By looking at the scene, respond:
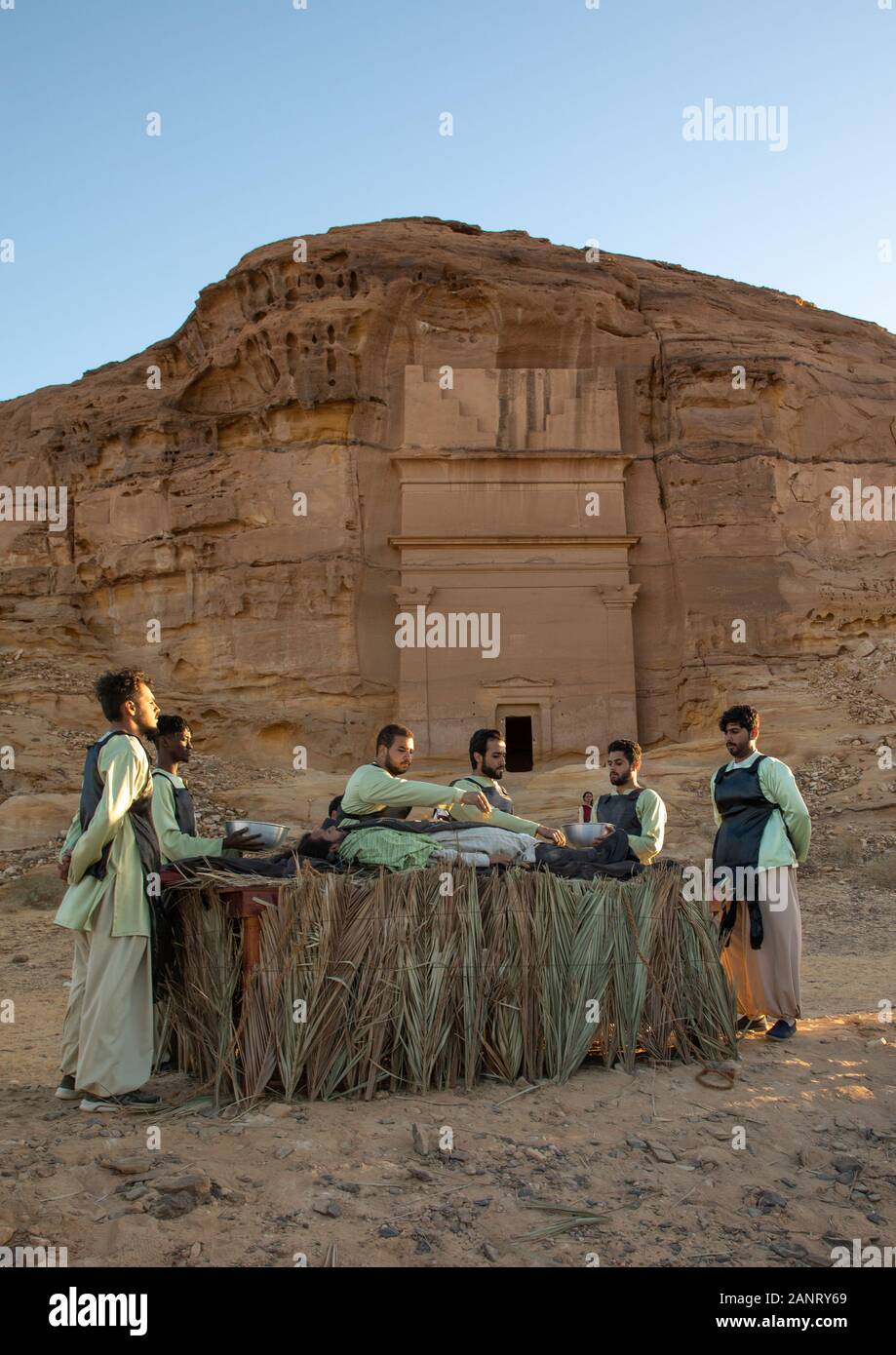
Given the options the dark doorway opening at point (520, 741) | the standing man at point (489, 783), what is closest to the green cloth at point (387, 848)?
the standing man at point (489, 783)

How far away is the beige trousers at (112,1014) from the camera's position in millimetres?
5207

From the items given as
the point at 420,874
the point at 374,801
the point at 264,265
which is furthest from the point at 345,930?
the point at 264,265

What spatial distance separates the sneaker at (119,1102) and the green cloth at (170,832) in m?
1.24

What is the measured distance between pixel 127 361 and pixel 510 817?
82.6 ft

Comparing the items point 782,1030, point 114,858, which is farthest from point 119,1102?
point 782,1030

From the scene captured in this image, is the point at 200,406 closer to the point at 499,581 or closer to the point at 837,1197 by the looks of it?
the point at 499,581

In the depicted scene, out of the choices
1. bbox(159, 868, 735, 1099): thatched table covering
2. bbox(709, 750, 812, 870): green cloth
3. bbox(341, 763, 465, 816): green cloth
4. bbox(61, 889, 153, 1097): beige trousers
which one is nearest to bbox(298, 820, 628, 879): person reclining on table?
bbox(341, 763, 465, 816): green cloth

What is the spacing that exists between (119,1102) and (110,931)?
2.53ft

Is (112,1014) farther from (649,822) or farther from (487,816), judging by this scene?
(649,822)

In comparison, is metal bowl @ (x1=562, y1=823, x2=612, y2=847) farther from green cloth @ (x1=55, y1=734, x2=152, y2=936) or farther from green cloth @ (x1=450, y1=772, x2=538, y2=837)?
green cloth @ (x1=55, y1=734, x2=152, y2=936)

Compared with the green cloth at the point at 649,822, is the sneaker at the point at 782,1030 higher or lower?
lower

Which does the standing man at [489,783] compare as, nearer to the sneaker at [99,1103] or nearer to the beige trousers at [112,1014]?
Result: the beige trousers at [112,1014]

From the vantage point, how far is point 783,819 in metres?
6.60

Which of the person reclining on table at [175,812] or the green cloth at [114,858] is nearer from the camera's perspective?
the green cloth at [114,858]
